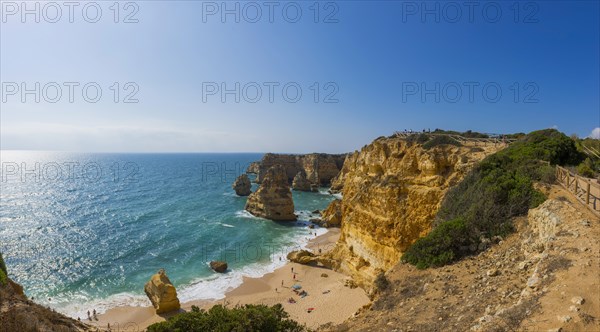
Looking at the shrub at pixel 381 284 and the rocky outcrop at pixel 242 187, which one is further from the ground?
the shrub at pixel 381 284

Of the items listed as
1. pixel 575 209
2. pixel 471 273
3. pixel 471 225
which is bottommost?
pixel 471 273

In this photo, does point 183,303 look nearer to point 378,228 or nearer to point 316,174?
point 378,228

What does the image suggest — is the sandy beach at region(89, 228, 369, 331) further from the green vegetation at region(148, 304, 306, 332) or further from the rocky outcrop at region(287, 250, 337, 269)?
the green vegetation at region(148, 304, 306, 332)

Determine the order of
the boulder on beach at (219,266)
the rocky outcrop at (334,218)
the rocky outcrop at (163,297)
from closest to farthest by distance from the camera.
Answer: the rocky outcrop at (163,297) → the boulder on beach at (219,266) → the rocky outcrop at (334,218)

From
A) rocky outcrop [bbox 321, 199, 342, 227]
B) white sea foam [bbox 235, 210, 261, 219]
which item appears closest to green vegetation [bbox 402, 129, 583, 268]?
rocky outcrop [bbox 321, 199, 342, 227]

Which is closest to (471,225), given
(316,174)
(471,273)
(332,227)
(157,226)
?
(471,273)

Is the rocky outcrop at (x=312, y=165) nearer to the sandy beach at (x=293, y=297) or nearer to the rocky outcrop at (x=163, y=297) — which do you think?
the sandy beach at (x=293, y=297)

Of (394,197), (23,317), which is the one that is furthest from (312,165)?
(23,317)

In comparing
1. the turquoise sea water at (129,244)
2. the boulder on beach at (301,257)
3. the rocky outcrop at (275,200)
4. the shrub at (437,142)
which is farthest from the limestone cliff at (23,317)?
the rocky outcrop at (275,200)
